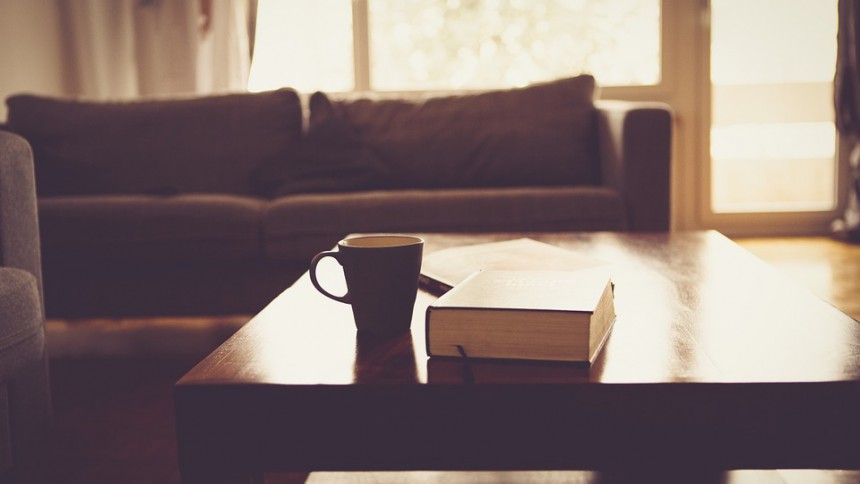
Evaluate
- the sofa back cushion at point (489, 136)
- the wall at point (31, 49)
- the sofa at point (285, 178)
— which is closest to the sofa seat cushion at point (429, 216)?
the sofa at point (285, 178)

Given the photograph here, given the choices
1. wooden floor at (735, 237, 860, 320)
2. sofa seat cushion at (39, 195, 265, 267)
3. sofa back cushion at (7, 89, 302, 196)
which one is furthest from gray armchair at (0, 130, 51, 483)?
wooden floor at (735, 237, 860, 320)

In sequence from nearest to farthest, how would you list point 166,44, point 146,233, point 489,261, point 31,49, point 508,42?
point 489,261
point 146,233
point 31,49
point 166,44
point 508,42

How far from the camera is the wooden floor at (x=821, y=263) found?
2615 millimetres

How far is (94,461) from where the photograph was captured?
1382 millimetres

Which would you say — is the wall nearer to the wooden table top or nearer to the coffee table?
the wooden table top

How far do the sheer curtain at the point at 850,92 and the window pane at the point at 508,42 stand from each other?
86 cm

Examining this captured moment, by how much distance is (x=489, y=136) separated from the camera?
255 cm

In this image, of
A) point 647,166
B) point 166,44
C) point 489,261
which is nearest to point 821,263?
point 647,166

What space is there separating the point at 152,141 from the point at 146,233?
2.03 ft

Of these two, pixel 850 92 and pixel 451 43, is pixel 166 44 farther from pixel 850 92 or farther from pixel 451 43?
pixel 850 92

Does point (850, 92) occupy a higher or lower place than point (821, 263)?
higher

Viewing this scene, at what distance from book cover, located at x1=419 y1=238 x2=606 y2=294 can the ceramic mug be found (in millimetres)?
186

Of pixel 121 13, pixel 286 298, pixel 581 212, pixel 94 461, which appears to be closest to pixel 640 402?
pixel 286 298

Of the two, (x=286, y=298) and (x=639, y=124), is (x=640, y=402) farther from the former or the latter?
(x=639, y=124)
